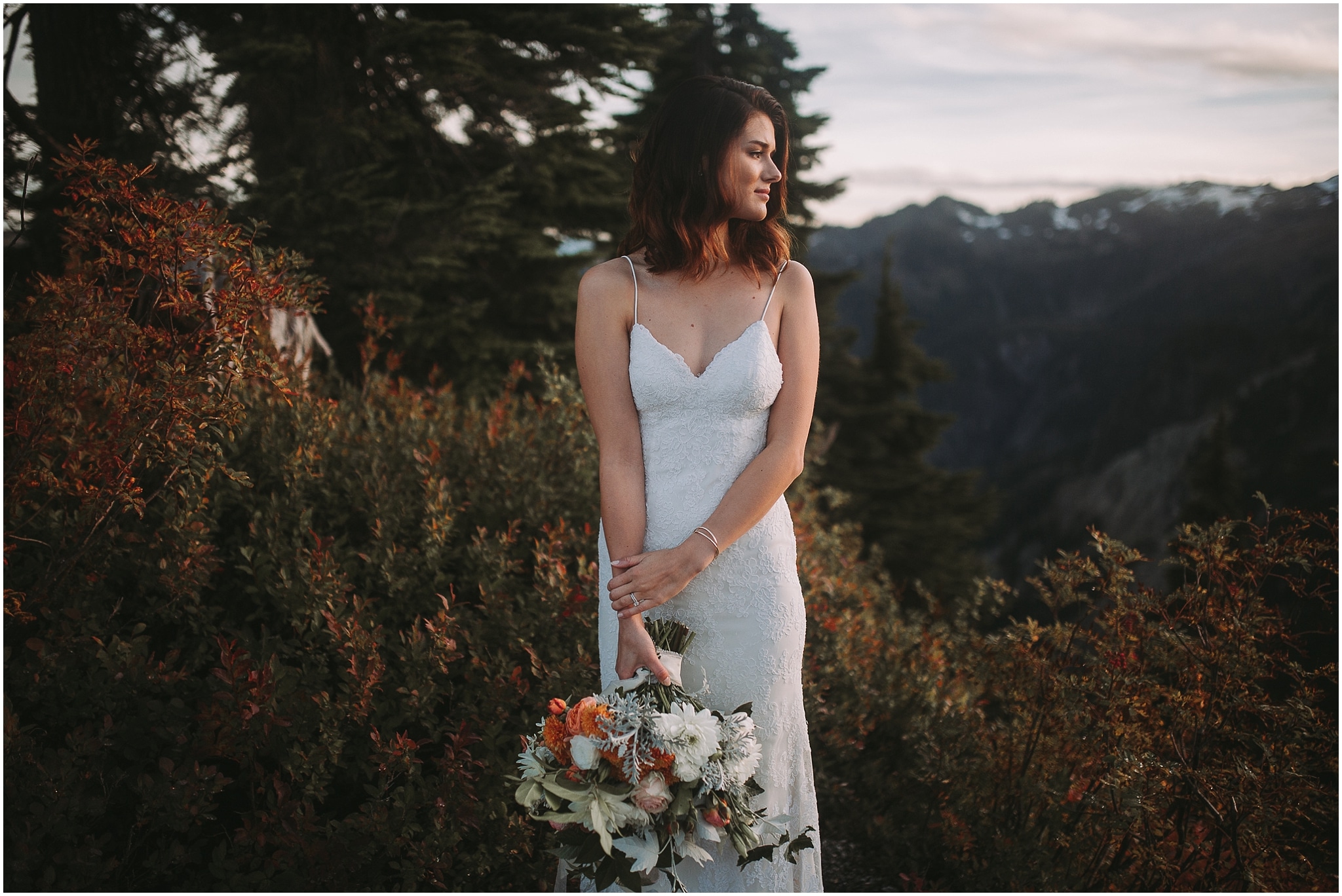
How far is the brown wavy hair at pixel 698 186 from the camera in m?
2.15

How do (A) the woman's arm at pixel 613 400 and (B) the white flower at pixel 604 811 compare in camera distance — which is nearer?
(B) the white flower at pixel 604 811

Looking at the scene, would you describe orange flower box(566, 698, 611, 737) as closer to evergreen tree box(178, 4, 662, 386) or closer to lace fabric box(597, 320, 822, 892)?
lace fabric box(597, 320, 822, 892)

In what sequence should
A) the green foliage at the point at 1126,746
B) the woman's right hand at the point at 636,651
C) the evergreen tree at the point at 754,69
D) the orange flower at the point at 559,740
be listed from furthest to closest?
the evergreen tree at the point at 754,69, the green foliage at the point at 1126,746, the woman's right hand at the point at 636,651, the orange flower at the point at 559,740

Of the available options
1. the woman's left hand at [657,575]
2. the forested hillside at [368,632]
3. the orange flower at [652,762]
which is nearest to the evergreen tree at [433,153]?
the forested hillside at [368,632]

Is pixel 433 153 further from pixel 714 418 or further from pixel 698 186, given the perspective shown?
pixel 714 418

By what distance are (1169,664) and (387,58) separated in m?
8.21

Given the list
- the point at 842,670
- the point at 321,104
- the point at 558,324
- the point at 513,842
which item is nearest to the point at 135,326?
the point at 513,842

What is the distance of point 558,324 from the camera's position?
9.44m

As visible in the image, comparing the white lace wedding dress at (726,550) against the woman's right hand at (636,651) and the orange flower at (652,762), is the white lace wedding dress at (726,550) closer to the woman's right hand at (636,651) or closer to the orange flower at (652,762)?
the woman's right hand at (636,651)

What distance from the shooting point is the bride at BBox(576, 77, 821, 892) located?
6.98 ft

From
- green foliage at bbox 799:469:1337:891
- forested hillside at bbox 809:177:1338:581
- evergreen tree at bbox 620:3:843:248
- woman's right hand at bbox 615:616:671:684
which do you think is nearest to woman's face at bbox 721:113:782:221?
woman's right hand at bbox 615:616:671:684

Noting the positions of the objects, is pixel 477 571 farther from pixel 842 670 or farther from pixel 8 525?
pixel 842 670

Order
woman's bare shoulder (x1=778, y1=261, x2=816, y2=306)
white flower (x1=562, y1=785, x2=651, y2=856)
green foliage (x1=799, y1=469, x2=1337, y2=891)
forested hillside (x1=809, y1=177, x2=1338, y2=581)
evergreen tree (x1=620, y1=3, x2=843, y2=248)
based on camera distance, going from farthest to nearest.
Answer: forested hillside (x1=809, y1=177, x2=1338, y2=581) → evergreen tree (x1=620, y1=3, x2=843, y2=248) → green foliage (x1=799, y1=469, x2=1337, y2=891) → woman's bare shoulder (x1=778, y1=261, x2=816, y2=306) → white flower (x1=562, y1=785, x2=651, y2=856)

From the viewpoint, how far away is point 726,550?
7.14 feet
